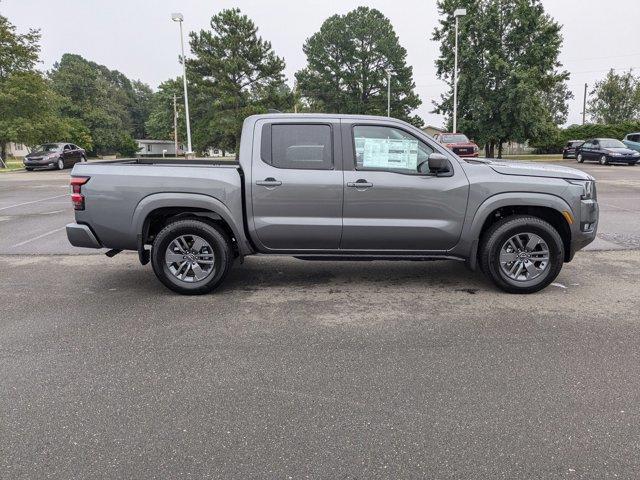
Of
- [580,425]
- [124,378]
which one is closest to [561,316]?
[580,425]

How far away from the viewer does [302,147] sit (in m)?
5.41

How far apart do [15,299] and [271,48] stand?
48.9 m

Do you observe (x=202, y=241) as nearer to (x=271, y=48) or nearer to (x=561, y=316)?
(x=561, y=316)

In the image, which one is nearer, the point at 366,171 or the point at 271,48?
→ the point at 366,171

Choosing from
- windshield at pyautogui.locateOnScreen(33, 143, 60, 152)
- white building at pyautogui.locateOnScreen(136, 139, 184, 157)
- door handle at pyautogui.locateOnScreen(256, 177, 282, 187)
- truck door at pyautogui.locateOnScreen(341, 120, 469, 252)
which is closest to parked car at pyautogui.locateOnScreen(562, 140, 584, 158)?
windshield at pyautogui.locateOnScreen(33, 143, 60, 152)

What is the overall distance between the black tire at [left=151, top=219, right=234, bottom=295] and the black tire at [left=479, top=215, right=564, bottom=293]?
283 cm

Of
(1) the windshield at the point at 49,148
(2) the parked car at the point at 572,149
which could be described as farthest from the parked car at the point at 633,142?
(1) the windshield at the point at 49,148

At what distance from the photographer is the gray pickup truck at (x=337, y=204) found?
17.4ft

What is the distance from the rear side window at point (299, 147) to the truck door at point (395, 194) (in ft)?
0.71

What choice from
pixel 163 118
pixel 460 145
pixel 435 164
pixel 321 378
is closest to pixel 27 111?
pixel 460 145

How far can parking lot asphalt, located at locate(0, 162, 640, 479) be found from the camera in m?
2.66

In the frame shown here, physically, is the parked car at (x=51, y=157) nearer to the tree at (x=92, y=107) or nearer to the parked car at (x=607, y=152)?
the parked car at (x=607, y=152)

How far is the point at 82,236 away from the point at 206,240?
135 centimetres

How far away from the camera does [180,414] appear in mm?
3094
